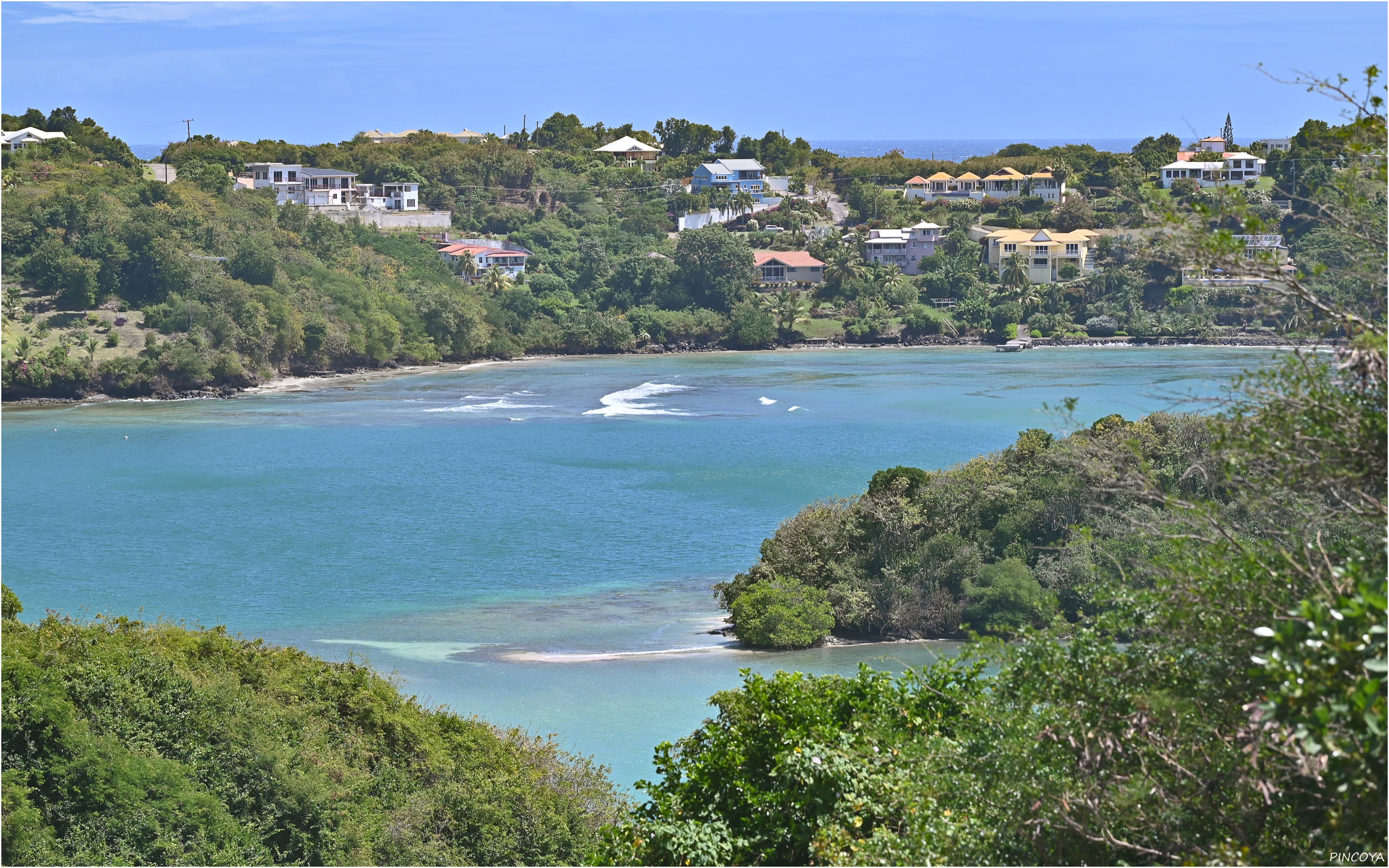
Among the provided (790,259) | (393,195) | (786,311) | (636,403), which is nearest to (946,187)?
(790,259)

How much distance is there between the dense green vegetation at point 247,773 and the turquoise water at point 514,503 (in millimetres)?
2977

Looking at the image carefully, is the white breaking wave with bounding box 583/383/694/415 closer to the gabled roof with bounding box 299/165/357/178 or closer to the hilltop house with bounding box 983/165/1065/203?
the gabled roof with bounding box 299/165/357/178

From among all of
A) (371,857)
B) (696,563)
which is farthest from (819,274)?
(371,857)

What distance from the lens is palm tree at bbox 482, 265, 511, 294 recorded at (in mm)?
70750

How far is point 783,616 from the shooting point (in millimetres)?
21578

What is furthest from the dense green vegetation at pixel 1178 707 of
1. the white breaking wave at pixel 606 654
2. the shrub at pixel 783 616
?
the shrub at pixel 783 616

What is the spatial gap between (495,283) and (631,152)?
2962 centimetres

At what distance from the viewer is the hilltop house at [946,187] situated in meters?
90.9

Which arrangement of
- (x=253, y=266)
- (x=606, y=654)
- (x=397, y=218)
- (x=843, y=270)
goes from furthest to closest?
1. (x=397, y=218)
2. (x=843, y=270)
3. (x=253, y=266)
4. (x=606, y=654)

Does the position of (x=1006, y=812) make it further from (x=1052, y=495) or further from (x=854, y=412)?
(x=854, y=412)

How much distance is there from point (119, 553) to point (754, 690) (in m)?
25.4

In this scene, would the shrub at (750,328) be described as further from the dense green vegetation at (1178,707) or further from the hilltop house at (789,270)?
the dense green vegetation at (1178,707)

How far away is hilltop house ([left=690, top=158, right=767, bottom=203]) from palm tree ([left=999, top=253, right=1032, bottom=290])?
19.2 metres

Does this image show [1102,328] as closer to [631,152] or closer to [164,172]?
[631,152]
